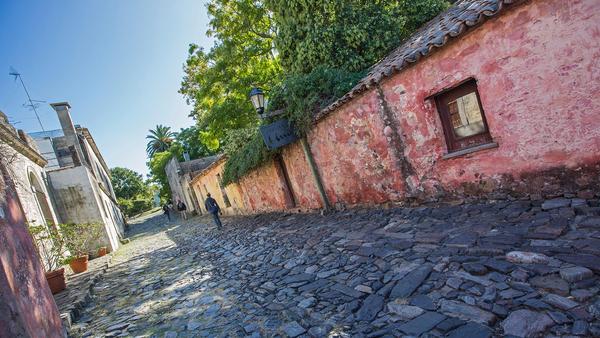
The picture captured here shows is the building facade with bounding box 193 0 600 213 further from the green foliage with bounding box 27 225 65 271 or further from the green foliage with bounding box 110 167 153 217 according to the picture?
the green foliage with bounding box 110 167 153 217

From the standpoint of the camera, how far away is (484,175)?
17.2 feet

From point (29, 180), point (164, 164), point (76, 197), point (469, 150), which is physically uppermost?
point (164, 164)

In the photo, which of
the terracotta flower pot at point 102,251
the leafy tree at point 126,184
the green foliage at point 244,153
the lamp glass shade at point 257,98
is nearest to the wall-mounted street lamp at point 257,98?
the lamp glass shade at point 257,98

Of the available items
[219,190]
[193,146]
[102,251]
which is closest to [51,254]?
[102,251]

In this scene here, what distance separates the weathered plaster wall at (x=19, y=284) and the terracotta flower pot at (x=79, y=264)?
21.3 ft

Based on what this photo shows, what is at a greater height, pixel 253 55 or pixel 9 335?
pixel 253 55

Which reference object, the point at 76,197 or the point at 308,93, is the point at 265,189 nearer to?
the point at 308,93

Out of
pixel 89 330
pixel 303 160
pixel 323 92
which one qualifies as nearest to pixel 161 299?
pixel 89 330

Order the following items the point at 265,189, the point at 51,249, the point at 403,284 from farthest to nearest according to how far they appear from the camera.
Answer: the point at 265,189 < the point at 51,249 < the point at 403,284

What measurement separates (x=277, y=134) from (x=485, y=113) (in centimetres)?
513

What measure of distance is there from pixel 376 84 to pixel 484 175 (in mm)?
2684

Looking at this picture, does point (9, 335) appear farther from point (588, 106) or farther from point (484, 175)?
point (588, 106)

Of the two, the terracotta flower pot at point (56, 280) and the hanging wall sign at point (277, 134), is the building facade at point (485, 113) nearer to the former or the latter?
the hanging wall sign at point (277, 134)

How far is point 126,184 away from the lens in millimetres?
54469
